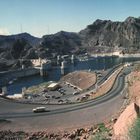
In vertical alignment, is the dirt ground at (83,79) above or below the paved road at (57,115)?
below

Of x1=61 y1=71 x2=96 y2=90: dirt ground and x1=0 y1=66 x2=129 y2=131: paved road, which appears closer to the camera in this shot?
x1=0 y1=66 x2=129 y2=131: paved road

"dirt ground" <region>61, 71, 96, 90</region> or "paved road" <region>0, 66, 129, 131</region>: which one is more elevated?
"paved road" <region>0, 66, 129, 131</region>

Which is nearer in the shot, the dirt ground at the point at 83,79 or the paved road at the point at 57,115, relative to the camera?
the paved road at the point at 57,115

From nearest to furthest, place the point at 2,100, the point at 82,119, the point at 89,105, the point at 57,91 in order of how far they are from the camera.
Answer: the point at 82,119 → the point at 89,105 → the point at 2,100 → the point at 57,91

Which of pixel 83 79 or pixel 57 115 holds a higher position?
pixel 57 115

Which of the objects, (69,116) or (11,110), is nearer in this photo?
(69,116)

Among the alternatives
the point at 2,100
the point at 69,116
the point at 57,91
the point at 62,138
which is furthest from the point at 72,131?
the point at 57,91

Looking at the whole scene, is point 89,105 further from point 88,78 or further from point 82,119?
point 88,78

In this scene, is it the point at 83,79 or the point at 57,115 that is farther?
the point at 83,79
